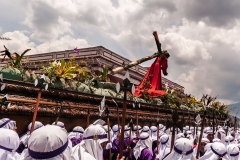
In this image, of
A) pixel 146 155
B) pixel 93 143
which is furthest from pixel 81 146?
pixel 146 155

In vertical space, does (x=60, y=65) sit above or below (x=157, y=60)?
below

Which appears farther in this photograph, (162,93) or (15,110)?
(162,93)

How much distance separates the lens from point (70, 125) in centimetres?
→ 877

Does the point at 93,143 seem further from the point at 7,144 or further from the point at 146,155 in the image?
the point at 146,155

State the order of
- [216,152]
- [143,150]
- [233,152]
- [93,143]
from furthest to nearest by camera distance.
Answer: [233,152], [143,150], [216,152], [93,143]

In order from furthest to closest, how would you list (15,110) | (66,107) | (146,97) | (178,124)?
(146,97) < (66,107) < (15,110) < (178,124)

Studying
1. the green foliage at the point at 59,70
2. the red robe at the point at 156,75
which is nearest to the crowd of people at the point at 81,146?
the green foliage at the point at 59,70

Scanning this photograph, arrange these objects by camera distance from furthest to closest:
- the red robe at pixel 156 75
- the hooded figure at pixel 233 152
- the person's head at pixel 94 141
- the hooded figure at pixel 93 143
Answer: the red robe at pixel 156 75
the hooded figure at pixel 233 152
the person's head at pixel 94 141
the hooded figure at pixel 93 143

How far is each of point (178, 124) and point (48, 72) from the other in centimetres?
591

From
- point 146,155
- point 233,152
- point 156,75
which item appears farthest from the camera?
point 156,75

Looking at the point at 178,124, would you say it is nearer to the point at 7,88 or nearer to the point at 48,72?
the point at 7,88

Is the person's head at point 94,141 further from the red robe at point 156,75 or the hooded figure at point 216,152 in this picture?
the red robe at point 156,75

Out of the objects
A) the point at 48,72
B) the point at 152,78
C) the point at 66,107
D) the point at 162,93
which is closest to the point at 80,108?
the point at 66,107

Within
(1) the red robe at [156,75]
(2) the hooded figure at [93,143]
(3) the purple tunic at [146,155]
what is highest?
(1) the red robe at [156,75]
